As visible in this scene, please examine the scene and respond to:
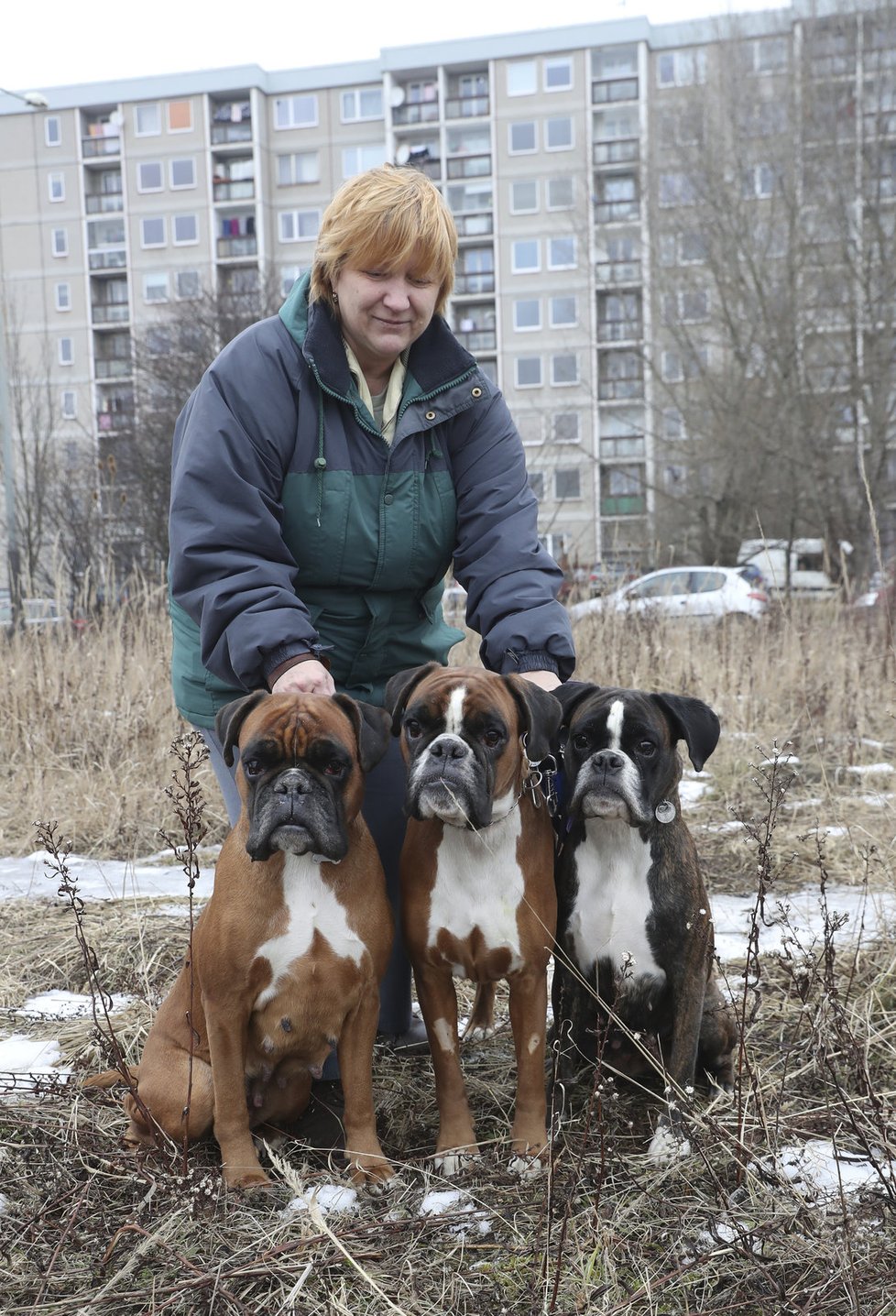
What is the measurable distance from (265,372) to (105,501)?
17.2 meters

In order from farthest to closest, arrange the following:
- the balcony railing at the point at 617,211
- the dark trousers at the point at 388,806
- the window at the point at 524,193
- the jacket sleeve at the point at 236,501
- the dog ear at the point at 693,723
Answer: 1. the window at the point at 524,193
2. the balcony railing at the point at 617,211
3. the dark trousers at the point at 388,806
4. the jacket sleeve at the point at 236,501
5. the dog ear at the point at 693,723

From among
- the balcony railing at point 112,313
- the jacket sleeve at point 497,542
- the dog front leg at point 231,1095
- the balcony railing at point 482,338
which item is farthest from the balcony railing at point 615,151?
the dog front leg at point 231,1095

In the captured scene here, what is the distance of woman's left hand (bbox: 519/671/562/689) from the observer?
3553 mm

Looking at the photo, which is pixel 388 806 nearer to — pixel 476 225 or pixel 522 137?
pixel 476 225

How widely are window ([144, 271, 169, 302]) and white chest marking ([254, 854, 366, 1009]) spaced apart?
183 ft

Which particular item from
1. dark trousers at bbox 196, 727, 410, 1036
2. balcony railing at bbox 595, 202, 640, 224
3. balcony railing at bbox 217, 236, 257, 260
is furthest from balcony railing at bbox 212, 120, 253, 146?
dark trousers at bbox 196, 727, 410, 1036

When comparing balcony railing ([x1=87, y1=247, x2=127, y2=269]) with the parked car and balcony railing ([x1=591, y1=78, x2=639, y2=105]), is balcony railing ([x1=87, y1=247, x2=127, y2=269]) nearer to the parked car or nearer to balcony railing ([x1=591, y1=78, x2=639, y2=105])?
balcony railing ([x1=591, y1=78, x2=639, y2=105])

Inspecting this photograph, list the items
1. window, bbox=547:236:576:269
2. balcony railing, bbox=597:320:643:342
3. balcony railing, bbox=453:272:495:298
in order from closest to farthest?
1. balcony railing, bbox=597:320:643:342
2. window, bbox=547:236:576:269
3. balcony railing, bbox=453:272:495:298

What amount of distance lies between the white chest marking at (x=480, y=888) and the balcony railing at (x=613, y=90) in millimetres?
54775

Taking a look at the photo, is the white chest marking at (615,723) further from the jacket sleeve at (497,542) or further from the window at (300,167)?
the window at (300,167)

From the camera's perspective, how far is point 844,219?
81.6 feet

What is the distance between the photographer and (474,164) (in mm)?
52469

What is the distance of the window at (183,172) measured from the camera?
53719 millimetres

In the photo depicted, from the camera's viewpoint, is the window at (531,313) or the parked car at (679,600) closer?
the parked car at (679,600)
